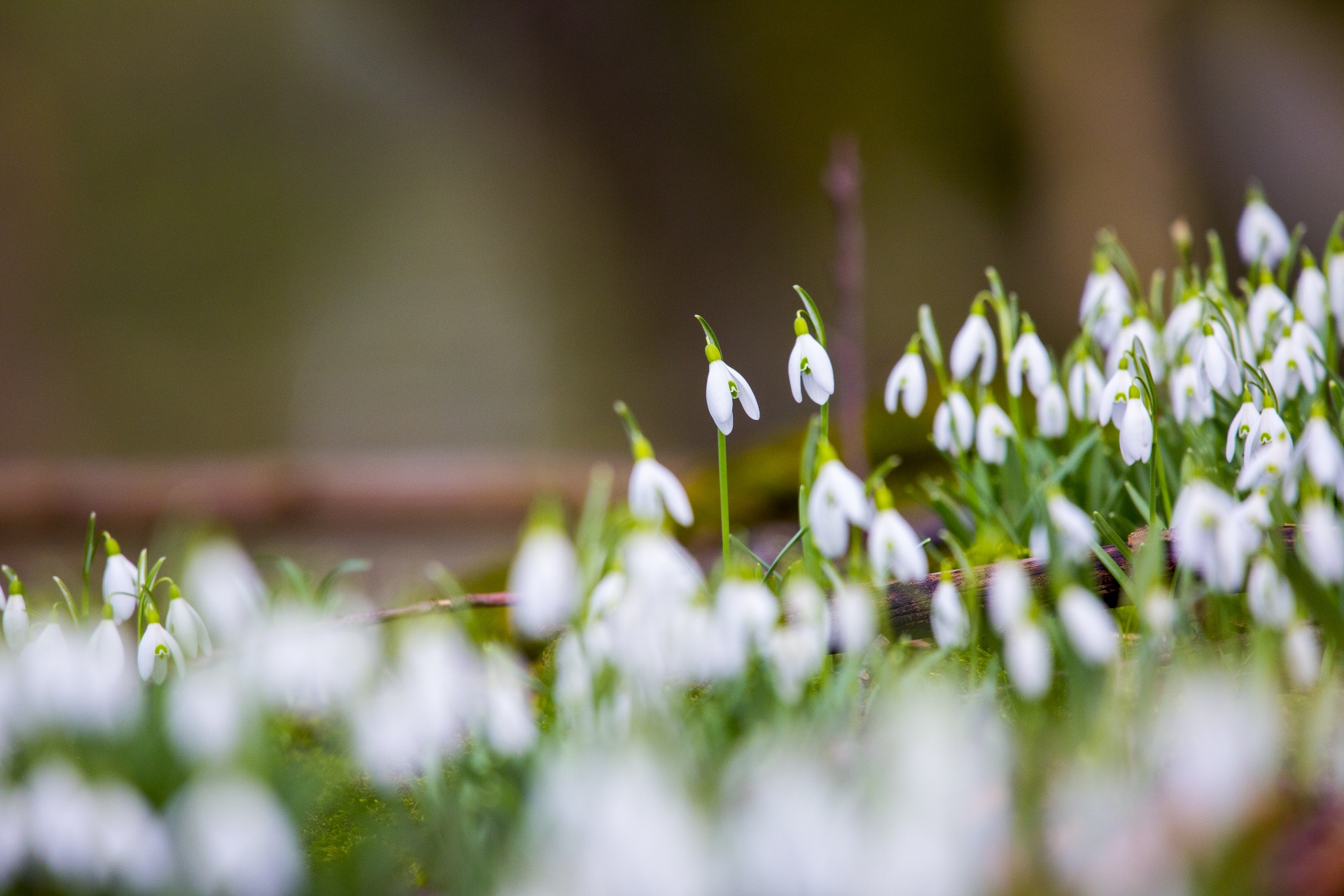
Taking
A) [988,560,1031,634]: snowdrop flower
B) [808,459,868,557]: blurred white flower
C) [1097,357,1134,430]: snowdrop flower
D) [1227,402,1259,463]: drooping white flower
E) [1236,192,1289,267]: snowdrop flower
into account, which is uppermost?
[1236,192,1289,267]: snowdrop flower

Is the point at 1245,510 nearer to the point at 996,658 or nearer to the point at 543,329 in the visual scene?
the point at 996,658

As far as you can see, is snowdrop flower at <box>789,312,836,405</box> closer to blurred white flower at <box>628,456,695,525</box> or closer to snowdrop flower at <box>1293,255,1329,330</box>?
blurred white flower at <box>628,456,695,525</box>

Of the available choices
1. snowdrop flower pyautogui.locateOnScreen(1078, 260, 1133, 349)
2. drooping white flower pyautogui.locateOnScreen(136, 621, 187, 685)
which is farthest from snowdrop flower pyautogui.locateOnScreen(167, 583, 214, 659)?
snowdrop flower pyautogui.locateOnScreen(1078, 260, 1133, 349)

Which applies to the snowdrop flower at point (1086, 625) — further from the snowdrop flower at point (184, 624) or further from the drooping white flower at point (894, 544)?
the snowdrop flower at point (184, 624)

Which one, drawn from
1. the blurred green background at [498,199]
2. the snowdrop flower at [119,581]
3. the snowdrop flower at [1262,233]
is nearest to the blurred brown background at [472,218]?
the blurred green background at [498,199]

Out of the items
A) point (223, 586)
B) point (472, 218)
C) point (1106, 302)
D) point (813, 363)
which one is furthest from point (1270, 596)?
point (472, 218)

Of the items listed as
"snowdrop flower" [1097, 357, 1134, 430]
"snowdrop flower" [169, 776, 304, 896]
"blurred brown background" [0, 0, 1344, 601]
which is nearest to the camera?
"snowdrop flower" [169, 776, 304, 896]
